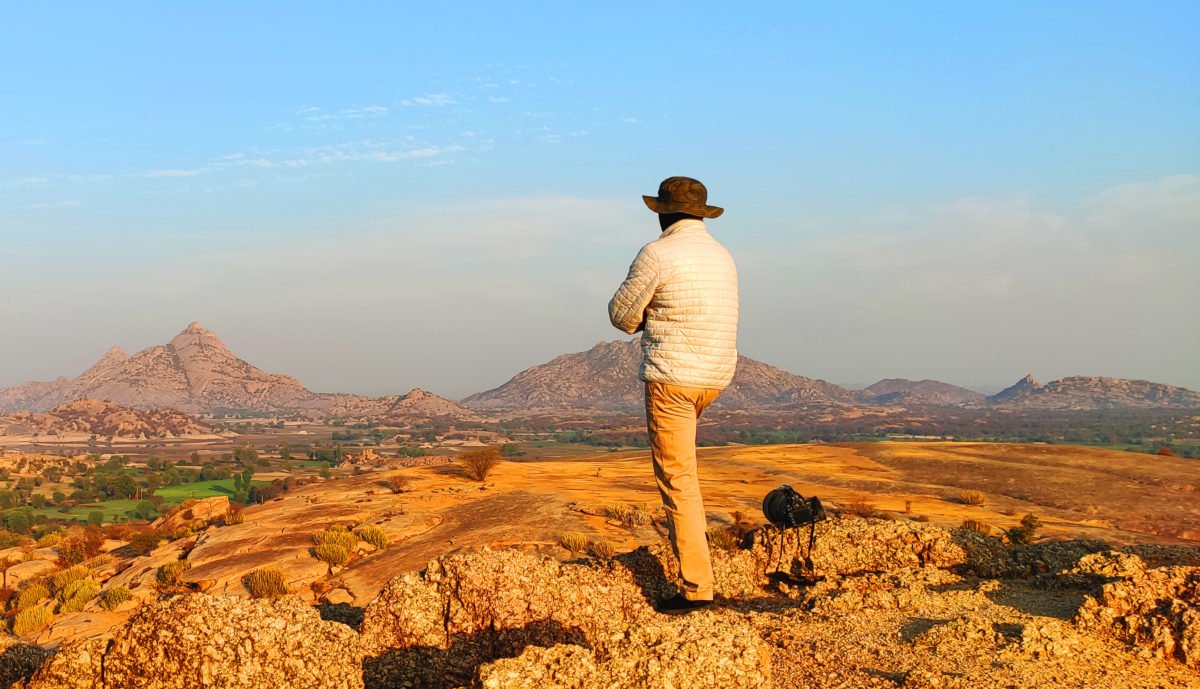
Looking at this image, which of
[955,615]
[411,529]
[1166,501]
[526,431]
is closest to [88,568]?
[411,529]

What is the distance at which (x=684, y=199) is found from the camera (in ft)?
22.3

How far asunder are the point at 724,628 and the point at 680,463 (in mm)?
2229

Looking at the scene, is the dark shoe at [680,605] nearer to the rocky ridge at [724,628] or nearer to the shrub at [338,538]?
the rocky ridge at [724,628]

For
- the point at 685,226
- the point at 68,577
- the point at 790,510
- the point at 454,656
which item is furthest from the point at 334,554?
the point at 685,226

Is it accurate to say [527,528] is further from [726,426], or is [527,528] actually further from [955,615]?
[726,426]

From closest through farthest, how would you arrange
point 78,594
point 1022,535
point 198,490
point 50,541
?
point 1022,535 < point 78,594 < point 50,541 < point 198,490

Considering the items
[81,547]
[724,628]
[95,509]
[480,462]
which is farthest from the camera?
[95,509]

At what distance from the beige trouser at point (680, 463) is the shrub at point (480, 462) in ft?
45.5

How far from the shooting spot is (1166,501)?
1947 cm

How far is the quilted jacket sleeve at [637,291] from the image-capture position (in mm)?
6449

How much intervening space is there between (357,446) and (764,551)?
15725 centimetres

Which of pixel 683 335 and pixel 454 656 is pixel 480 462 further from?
pixel 683 335

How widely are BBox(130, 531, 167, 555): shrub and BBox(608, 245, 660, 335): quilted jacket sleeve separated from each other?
16.1 m

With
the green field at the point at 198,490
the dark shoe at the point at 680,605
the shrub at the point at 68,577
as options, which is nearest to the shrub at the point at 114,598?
the shrub at the point at 68,577
